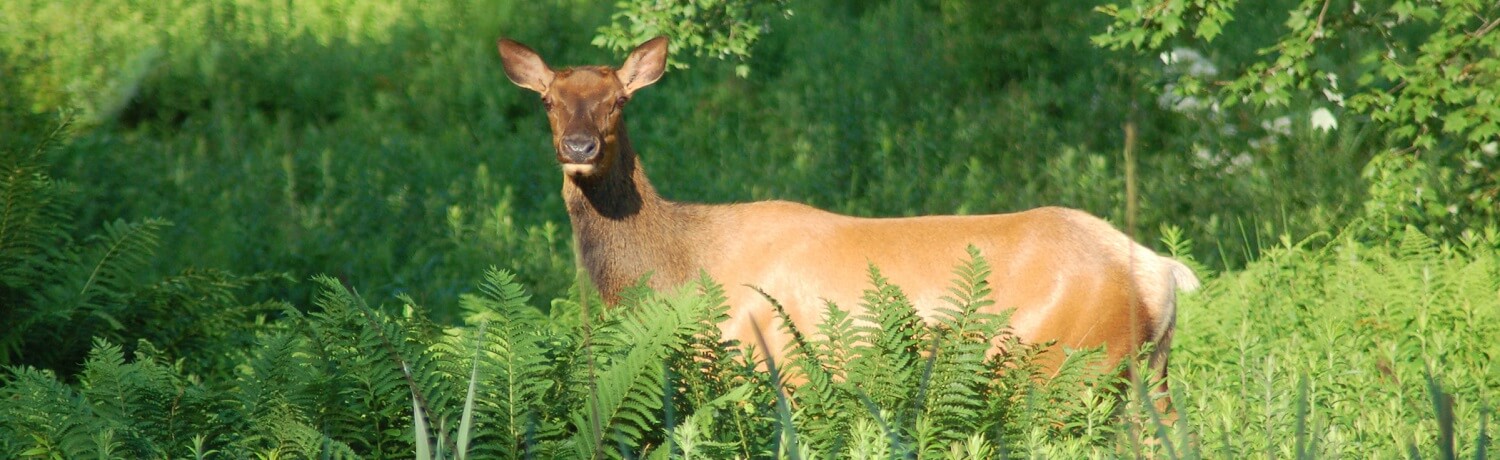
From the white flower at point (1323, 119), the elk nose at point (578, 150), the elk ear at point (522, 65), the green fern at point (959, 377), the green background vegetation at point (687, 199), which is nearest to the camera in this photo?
the green background vegetation at point (687, 199)

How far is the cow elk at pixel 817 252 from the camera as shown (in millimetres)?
5648

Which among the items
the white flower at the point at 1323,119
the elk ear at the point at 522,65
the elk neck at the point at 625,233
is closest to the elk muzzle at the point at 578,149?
the elk neck at the point at 625,233

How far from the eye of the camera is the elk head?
6.04 m

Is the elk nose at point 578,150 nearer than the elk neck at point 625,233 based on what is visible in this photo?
Yes

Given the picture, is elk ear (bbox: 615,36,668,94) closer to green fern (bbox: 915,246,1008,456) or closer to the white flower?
green fern (bbox: 915,246,1008,456)

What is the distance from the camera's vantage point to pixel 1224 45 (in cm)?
1255

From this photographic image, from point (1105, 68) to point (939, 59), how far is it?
128 cm

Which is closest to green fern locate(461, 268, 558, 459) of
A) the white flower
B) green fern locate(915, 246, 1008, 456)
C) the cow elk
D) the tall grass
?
green fern locate(915, 246, 1008, 456)

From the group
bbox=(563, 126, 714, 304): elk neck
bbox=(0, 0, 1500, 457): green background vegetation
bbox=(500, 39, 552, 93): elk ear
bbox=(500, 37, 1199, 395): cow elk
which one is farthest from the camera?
bbox=(500, 39, 552, 93): elk ear

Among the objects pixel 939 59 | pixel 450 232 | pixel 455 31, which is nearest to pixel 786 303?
pixel 450 232

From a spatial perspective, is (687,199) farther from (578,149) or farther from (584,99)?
(578,149)

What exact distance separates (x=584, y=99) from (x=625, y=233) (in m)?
0.55

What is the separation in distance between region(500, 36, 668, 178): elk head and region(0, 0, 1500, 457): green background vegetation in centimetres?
57

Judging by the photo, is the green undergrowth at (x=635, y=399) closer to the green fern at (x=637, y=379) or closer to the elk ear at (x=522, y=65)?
the green fern at (x=637, y=379)
